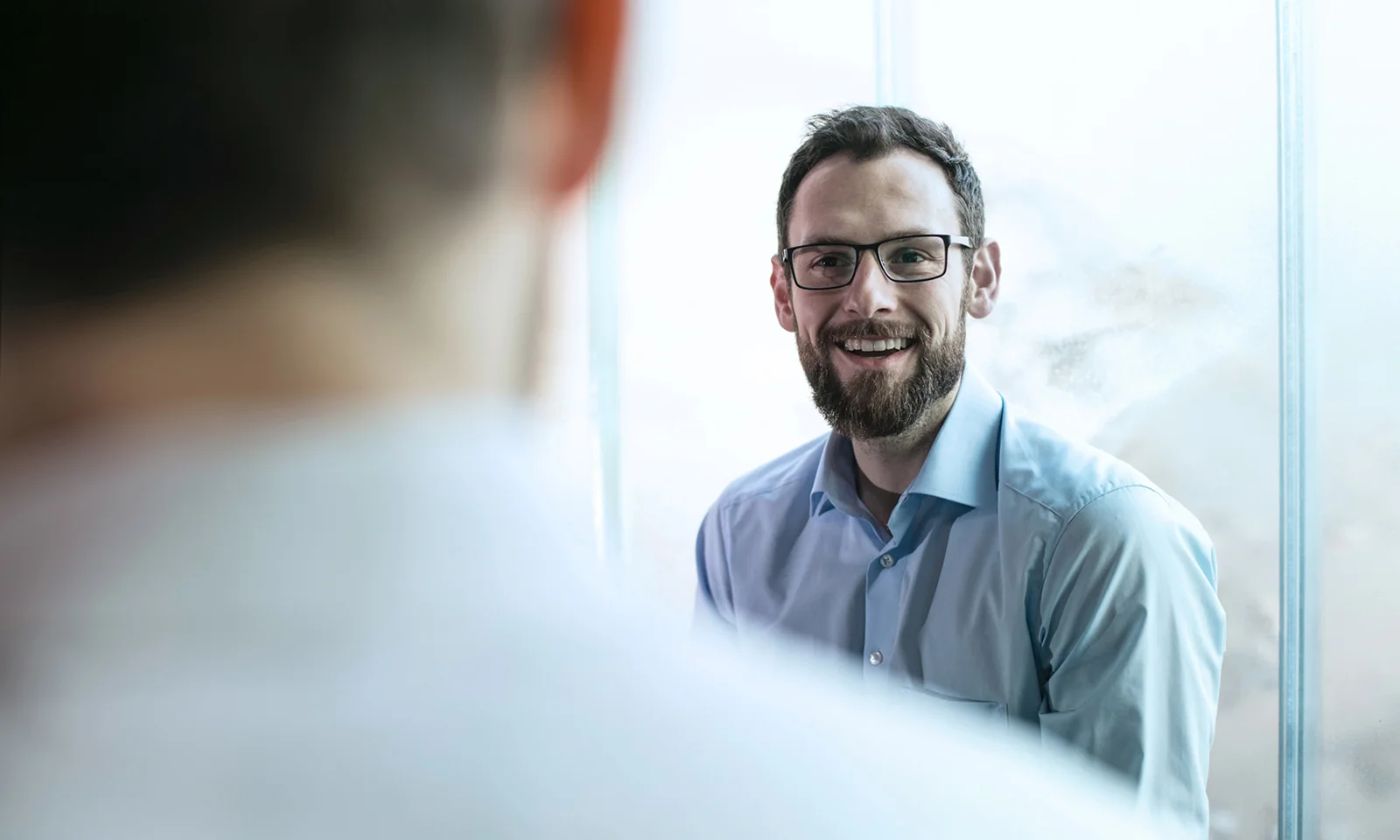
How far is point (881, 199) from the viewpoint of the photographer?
1708 millimetres

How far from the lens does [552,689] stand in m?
0.26

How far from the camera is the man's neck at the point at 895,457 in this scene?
1.69 metres

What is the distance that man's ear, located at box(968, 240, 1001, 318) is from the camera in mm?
1816

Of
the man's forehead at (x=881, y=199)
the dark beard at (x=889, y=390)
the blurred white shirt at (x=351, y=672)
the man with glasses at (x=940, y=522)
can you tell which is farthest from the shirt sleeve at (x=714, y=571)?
the blurred white shirt at (x=351, y=672)

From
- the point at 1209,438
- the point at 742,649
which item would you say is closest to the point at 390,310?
the point at 742,649

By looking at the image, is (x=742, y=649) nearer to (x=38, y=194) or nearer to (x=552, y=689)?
(x=552, y=689)

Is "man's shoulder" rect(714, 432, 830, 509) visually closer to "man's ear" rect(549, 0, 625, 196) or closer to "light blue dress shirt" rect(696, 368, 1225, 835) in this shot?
"light blue dress shirt" rect(696, 368, 1225, 835)

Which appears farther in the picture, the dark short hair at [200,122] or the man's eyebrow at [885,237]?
the man's eyebrow at [885,237]

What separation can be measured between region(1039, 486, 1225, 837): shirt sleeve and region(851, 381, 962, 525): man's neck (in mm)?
315

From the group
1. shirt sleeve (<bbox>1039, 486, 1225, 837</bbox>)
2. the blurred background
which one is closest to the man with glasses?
shirt sleeve (<bbox>1039, 486, 1225, 837</bbox>)

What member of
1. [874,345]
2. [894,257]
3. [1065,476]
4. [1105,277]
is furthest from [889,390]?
[1105,277]

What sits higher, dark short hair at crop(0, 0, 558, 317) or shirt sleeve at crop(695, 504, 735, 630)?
dark short hair at crop(0, 0, 558, 317)

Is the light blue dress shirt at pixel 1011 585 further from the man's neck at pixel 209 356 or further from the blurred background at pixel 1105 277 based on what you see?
the man's neck at pixel 209 356

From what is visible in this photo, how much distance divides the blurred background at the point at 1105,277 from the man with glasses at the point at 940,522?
97 centimetres
